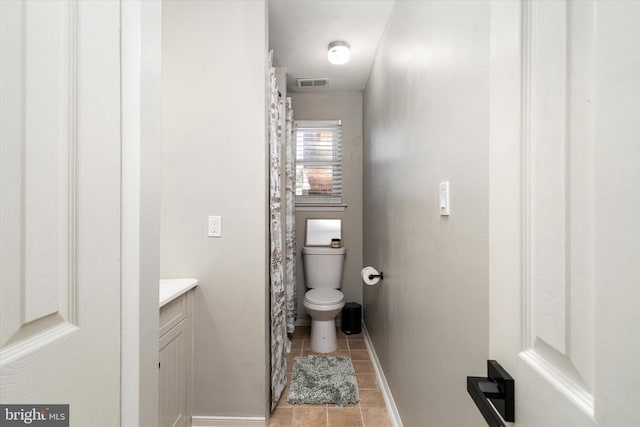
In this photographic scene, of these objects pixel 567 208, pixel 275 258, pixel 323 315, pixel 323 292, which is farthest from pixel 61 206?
pixel 323 292

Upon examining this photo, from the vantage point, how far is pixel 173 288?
4.85ft

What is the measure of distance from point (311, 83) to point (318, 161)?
2.64 feet

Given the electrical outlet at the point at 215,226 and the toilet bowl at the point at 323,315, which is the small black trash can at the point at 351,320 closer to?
the toilet bowl at the point at 323,315

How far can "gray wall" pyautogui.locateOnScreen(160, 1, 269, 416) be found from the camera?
1.67 metres

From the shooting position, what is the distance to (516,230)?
0.46m

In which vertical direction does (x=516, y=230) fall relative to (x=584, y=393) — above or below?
above

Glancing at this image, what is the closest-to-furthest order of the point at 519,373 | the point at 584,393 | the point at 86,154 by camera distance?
1. the point at 584,393
2. the point at 519,373
3. the point at 86,154

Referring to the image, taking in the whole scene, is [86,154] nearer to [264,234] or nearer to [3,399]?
[3,399]

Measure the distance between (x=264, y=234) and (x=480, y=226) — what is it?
118 cm

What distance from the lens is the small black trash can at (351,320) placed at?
2955mm

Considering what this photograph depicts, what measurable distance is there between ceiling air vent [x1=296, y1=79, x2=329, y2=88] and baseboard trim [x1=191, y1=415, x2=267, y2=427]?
2820 mm

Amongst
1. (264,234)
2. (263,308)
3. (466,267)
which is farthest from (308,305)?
(466,267)

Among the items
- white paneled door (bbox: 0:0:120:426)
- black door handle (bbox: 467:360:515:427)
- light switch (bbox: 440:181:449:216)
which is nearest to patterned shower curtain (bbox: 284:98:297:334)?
light switch (bbox: 440:181:449:216)

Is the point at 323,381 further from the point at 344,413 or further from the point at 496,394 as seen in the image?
the point at 496,394
